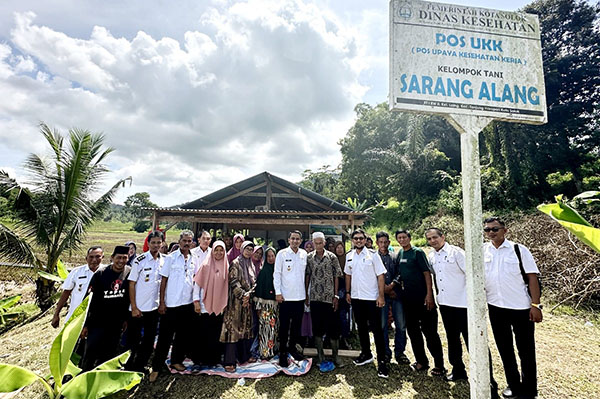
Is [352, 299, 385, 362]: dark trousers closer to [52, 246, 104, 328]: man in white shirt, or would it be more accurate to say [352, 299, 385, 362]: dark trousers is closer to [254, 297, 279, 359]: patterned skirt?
[254, 297, 279, 359]: patterned skirt

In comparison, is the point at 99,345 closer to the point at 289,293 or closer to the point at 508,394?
the point at 289,293

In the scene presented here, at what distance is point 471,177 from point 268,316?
3.20 m

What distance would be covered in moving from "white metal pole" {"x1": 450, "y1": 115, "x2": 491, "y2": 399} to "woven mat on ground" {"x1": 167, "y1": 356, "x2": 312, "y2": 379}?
244 cm

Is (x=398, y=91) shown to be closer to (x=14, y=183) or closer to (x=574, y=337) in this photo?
(x=574, y=337)

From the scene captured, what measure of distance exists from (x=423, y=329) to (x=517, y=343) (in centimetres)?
103

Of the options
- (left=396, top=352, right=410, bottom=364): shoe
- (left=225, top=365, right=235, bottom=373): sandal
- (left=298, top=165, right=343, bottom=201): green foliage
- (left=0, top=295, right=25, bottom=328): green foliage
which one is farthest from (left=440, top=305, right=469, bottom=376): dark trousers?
(left=298, top=165, right=343, bottom=201): green foliage

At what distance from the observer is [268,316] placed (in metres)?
4.11

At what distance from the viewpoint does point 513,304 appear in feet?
9.73

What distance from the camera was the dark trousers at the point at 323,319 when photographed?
404cm

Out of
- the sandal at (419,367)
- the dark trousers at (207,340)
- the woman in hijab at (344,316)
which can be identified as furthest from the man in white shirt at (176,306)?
the sandal at (419,367)

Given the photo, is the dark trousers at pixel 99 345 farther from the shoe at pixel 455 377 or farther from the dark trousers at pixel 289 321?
the shoe at pixel 455 377

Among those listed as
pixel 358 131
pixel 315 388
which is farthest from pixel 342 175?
pixel 315 388

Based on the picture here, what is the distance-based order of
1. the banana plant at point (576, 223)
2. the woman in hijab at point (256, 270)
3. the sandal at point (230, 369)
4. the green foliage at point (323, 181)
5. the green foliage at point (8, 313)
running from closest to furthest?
the banana plant at point (576, 223) → the sandal at point (230, 369) → the woman in hijab at point (256, 270) → the green foliage at point (8, 313) → the green foliage at point (323, 181)

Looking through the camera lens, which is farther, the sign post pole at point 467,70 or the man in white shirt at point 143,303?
the man in white shirt at point 143,303
